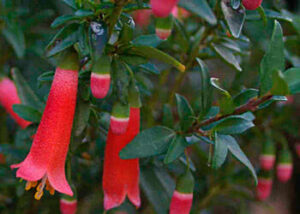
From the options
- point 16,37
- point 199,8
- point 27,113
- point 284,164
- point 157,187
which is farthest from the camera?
point 284,164

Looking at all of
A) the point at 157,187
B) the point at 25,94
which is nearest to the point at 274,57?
the point at 157,187

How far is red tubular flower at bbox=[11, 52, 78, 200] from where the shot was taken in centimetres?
71

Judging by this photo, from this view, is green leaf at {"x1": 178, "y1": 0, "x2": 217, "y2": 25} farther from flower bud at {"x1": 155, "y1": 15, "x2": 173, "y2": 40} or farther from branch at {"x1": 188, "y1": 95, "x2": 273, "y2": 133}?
branch at {"x1": 188, "y1": 95, "x2": 273, "y2": 133}

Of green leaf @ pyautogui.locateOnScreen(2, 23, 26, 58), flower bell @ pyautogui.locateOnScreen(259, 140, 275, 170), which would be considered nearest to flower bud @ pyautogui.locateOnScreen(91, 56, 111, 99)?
green leaf @ pyautogui.locateOnScreen(2, 23, 26, 58)

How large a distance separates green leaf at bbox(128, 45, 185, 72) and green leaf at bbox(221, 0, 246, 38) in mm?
109

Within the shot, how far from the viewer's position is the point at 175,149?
2.55 ft

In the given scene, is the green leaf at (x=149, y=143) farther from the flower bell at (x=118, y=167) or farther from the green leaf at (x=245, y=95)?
the green leaf at (x=245, y=95)

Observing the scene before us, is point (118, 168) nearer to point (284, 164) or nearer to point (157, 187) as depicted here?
point (157, 187)

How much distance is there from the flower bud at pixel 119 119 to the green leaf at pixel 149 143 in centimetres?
4

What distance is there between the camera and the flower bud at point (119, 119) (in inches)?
28.5

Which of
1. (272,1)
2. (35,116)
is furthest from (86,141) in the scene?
(272,1)

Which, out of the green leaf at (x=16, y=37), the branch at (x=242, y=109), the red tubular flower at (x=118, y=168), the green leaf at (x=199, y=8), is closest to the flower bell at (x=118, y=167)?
the red tubular flower at (x=118, y=168)

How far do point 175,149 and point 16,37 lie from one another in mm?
565

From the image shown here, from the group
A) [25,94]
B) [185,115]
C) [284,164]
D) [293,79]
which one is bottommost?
[284,164]
